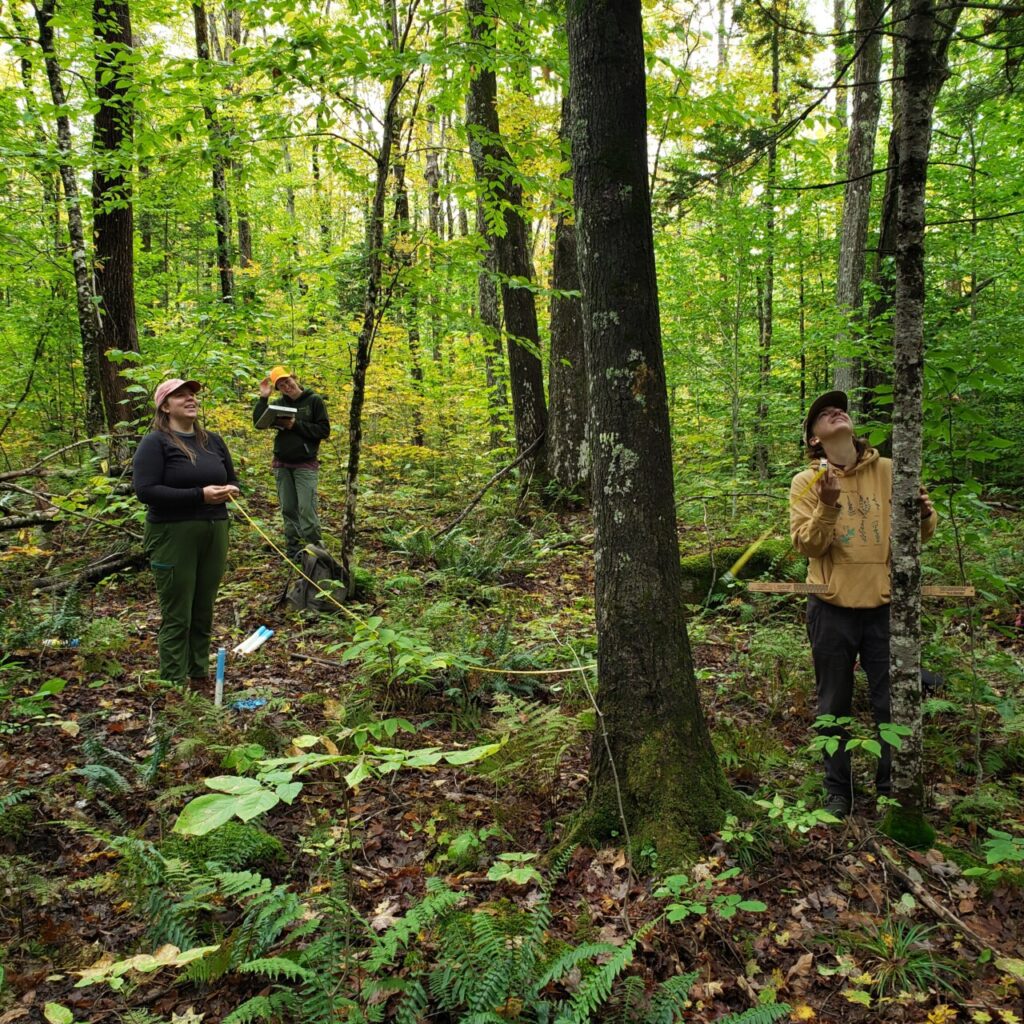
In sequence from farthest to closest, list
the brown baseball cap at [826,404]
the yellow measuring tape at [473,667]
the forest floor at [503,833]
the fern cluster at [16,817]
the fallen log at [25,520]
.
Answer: the fallen log at [25,520], the brown baseball cap at [826,404], the yellow measuring tape at [473,667], the fern cluster at [16,817], the forest floor at [503,833]

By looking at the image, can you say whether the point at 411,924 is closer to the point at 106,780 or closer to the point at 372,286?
the point at 106,780

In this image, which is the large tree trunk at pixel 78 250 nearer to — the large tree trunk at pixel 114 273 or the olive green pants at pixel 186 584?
the large tree trunk at pixel 114 273

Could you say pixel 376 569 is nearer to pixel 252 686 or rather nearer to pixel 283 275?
pixel 252 686

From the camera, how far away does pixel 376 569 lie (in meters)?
8.38

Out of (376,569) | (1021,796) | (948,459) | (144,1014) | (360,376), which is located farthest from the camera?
(376,569)

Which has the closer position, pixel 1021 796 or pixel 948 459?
pixel 1021 796

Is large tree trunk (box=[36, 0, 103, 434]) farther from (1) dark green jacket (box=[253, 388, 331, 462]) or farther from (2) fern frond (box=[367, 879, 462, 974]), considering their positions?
(2) fern frond (box=[367, 879, 462, 974])

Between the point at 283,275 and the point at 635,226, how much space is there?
219 inches

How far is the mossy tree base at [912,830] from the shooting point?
327 centimetres

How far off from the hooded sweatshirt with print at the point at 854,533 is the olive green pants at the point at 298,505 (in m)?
5.87

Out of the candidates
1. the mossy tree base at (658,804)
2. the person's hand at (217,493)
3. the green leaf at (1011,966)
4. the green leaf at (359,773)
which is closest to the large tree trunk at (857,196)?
the mossy tree base at (658,804)

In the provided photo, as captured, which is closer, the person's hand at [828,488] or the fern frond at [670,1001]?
the fern frond at [670,1001]

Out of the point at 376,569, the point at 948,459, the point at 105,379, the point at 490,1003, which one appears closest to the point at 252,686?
the point at 376,569

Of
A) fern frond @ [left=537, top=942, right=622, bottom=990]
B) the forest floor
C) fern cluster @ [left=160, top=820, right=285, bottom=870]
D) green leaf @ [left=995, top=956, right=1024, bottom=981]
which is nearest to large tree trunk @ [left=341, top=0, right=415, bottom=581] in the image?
the forest floor
